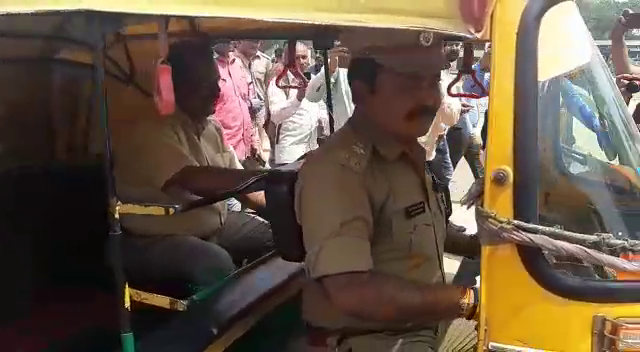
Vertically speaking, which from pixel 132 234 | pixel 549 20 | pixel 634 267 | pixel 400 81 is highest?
pixel 549 20

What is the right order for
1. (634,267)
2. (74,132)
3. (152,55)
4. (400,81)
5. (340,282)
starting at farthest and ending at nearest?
(152,55)
(74,132)
(400,81)
(340,282)
(634,267)

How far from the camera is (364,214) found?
209 cm

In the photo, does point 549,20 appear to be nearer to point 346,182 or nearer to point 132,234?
point 346,182

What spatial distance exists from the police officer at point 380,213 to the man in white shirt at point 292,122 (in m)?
3.41

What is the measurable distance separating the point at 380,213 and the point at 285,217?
1.21 feet

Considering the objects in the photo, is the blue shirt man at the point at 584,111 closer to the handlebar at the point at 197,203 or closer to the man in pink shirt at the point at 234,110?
the handlebar at the point at 197,203

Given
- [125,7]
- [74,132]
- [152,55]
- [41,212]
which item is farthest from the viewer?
[152,55]

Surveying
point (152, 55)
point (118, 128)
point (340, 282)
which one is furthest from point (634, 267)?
point (152, 55)

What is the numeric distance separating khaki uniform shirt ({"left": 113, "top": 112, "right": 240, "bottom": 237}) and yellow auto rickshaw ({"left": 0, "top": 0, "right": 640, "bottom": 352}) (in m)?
0.11

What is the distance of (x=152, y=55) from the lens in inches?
137

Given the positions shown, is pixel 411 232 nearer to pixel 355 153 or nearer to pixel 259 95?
pixel 355 153

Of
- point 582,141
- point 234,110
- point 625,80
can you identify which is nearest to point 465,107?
point 625,80

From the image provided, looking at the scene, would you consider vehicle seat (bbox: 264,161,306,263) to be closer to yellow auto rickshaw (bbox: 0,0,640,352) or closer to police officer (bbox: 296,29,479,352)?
yellow auto rickshaw (bbox: 0,0,640,352)

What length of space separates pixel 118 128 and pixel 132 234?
482 mm
